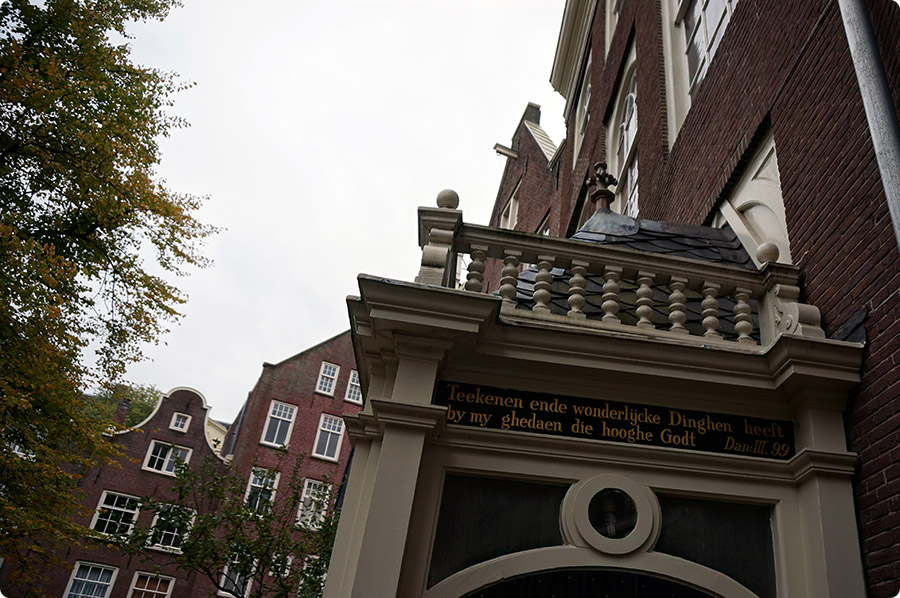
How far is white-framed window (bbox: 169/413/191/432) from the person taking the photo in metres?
29.7

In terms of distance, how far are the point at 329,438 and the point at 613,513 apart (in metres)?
27.5

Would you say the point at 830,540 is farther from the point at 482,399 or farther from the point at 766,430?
the point at 482,399

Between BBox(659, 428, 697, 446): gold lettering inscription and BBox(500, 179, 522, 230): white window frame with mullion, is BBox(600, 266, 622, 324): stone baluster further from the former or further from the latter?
BBox(500, 179, 522, 230): white window frame with mullion

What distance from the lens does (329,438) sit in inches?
1216

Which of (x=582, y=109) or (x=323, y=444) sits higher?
(x=582, y=109)

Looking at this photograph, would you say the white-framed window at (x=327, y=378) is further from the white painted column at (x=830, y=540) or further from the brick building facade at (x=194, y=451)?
the white painted column at (x=830, y=540)

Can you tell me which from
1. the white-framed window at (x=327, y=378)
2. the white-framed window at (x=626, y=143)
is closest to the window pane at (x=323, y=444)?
the white-framed window at (x=327, y=378)

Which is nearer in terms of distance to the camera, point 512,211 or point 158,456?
point 512,211

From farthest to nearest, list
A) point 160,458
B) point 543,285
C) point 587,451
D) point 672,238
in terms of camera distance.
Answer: point 160,458 → point 672,238 → point 543,285 → point 587,451

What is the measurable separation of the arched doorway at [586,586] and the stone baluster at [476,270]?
201 cm

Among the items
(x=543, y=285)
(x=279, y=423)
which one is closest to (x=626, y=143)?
(x=543, y=285)

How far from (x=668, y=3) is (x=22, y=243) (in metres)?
10.8

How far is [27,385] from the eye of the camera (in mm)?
11188

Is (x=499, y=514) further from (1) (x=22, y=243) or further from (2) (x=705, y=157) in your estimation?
(1) (x=22, y=243)
